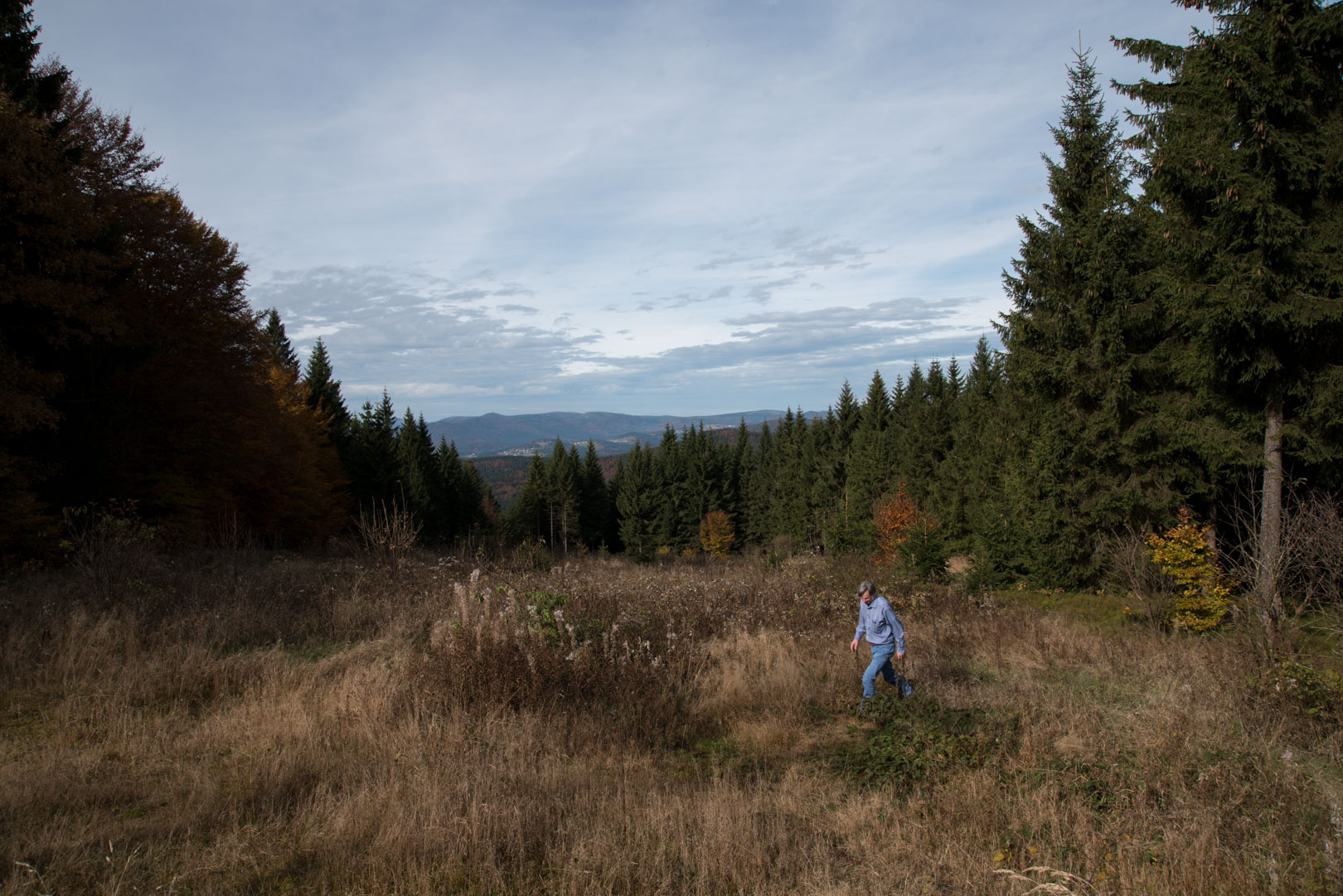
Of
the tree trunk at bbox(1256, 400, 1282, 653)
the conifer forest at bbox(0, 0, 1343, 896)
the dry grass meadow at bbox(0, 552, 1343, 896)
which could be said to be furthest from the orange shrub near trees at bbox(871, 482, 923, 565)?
the dry grass meadow at bbox(0, 552, 1343, 896)

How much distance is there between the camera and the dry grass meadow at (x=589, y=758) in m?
3.88

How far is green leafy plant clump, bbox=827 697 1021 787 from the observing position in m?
5.50

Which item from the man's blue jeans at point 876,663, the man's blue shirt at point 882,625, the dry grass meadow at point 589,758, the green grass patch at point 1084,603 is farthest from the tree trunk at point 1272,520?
the man's blue jeans at point 876,663

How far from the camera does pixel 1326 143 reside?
1040 centimetres

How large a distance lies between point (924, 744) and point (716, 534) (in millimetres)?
57662

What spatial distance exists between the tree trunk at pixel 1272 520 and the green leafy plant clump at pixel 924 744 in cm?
354

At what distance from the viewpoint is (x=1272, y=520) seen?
34.6ft

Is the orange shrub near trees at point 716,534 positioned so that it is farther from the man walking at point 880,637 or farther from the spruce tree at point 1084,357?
the man walking at point 880,637

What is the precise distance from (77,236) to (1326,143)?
74.9ft

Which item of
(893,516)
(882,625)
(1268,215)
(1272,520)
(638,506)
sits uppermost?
(1268,215)

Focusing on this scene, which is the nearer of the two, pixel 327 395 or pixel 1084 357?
pixel 1084 357

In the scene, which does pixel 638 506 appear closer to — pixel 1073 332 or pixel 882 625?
pixel 1073 332

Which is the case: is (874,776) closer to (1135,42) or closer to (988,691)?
(988,691)

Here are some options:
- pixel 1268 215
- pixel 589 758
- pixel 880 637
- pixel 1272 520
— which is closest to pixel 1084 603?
pixel 1272 520
